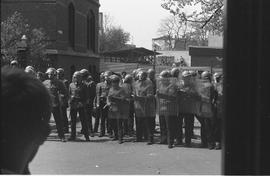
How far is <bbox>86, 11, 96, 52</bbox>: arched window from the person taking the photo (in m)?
33.6

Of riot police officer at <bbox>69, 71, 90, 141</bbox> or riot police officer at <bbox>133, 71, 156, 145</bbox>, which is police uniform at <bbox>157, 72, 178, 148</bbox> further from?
riot police officer at <bbox>69, 71, 90, 141</bbox>

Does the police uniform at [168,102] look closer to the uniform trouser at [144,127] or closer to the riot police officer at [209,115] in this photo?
the uniform trouser at [144,127]

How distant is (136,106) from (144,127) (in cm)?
54

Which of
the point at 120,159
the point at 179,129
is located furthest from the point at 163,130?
the point at 120,159

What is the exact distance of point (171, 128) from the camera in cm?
1023

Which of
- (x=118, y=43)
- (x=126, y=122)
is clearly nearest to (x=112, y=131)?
(x=126, y=122)

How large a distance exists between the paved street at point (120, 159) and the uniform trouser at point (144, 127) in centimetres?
26

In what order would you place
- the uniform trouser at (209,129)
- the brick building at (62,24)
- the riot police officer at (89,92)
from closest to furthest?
the uniform trouser at (209,129) < the riot police officer at (89,92) < the brick building at (62,24)

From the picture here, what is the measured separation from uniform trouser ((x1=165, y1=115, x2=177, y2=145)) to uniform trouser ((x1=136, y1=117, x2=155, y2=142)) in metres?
0.46

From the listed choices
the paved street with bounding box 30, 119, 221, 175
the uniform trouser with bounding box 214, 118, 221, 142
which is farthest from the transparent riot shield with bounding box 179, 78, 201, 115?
the paved street with bounding box 30, 119, 221, 175

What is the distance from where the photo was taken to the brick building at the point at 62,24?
26.1 metres

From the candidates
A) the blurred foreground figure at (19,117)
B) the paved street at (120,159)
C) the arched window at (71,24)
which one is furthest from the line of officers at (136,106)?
the arched window at (71,24)

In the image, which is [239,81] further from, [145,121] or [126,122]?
[126,122]

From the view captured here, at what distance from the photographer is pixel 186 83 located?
34.1ft
